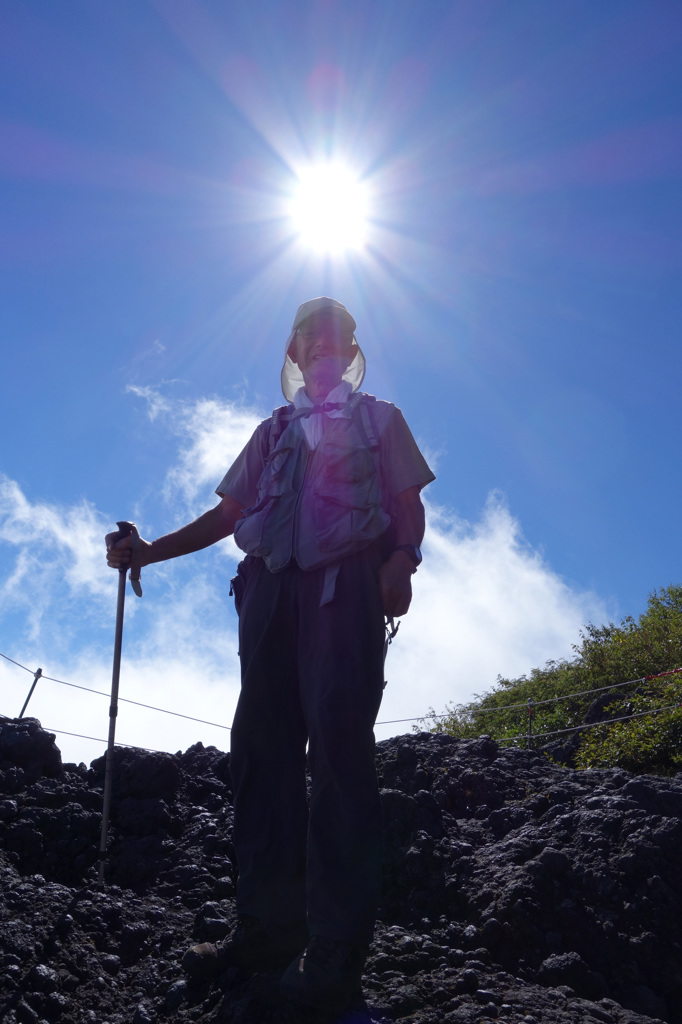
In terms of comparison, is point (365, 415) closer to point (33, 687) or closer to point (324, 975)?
point (324, 975)

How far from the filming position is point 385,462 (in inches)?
108

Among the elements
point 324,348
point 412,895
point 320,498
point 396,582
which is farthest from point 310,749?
point 324,348

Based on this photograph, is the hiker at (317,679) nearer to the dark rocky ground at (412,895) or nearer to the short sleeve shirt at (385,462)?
the short sleeve shirt at (385,462)

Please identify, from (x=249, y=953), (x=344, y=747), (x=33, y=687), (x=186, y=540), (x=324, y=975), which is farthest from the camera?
(x=33, y=687)

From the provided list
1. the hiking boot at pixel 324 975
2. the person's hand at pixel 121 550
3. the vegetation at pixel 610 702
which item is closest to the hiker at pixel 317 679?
the hiking boot at pixel 324 975

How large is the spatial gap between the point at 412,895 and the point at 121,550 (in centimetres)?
173

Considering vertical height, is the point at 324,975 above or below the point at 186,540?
below

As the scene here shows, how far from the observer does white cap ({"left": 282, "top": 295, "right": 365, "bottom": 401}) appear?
2991 mm

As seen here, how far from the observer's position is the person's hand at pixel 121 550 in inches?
118

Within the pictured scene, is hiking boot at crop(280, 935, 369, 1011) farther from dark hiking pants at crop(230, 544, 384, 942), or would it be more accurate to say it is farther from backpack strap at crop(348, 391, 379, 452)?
backpack strap at crop(348, 391, 379, 452)

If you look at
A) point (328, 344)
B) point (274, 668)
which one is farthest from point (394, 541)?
point (328, 344)

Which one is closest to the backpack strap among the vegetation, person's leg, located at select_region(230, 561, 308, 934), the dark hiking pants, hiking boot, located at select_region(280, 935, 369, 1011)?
the dark hiking pants

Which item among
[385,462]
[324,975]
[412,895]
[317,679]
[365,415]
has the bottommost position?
[324,975]

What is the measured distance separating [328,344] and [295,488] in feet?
1.99
